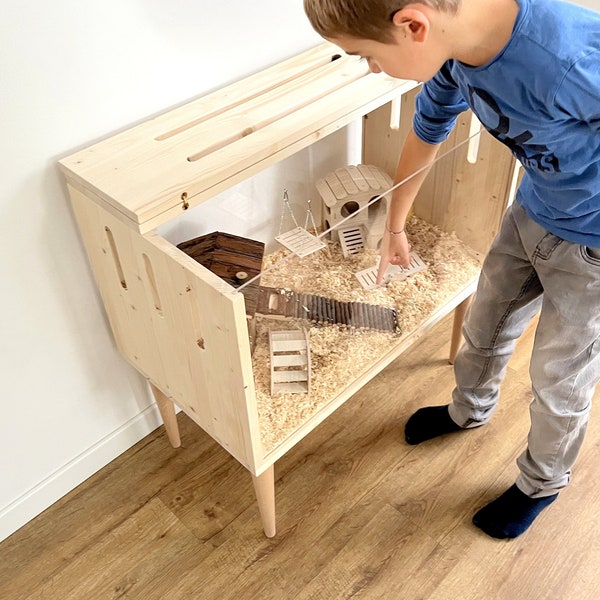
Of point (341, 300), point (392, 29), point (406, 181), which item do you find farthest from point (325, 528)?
point (392, 29)

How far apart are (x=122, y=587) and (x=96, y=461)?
27cm

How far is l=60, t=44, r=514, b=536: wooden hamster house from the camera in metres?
0.93

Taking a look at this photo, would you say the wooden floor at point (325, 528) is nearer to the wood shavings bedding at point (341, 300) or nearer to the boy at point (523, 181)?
the boy at point (523, 181)

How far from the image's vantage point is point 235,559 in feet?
4.18

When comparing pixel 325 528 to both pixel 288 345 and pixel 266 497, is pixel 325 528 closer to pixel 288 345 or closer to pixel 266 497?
pixel 266 497

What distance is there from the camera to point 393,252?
125 cm

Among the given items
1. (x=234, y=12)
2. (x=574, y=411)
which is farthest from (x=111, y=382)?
(x=574, y=411)

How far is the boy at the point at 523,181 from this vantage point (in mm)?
770

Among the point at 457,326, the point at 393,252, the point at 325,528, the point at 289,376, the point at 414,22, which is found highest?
the point at 414,22

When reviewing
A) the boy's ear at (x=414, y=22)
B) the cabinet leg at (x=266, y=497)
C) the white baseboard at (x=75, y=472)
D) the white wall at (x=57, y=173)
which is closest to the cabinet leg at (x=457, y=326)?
the white wall at (x=57, y=173)

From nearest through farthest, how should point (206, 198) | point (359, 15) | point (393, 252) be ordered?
1. point (359, 15)
2. point (206, 198)
3. point (393, 252)

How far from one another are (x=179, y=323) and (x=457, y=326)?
2.53 ft

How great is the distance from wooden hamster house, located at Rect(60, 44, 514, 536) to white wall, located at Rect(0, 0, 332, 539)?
0.04m

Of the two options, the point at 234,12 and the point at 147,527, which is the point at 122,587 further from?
the point at 234,12
